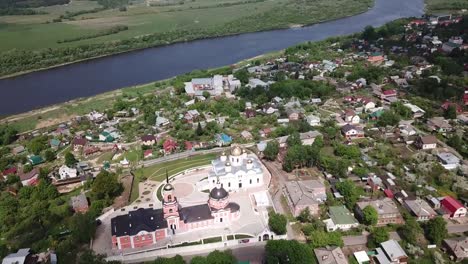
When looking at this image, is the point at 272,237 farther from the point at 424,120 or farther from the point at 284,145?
the point at 424,120

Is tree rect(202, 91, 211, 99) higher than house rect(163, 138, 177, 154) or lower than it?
higher

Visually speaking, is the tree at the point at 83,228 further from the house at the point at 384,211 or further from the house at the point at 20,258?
the house at the point at 384,211

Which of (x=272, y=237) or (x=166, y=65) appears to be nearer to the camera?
(x=272, y=237)

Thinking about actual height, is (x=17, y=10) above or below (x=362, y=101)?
above

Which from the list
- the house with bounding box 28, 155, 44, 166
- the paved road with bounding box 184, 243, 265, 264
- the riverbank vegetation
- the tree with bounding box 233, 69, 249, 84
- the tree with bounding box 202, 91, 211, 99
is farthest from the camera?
the riverbank vegetation

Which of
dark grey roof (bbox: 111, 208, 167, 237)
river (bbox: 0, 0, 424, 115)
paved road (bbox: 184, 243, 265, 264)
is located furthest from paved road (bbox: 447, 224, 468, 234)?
river (bbox: 0, 0, 424, 115)

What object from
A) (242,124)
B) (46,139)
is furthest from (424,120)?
(46,139)

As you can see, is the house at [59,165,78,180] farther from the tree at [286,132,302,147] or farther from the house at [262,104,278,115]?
the house at [262,104,278,115]

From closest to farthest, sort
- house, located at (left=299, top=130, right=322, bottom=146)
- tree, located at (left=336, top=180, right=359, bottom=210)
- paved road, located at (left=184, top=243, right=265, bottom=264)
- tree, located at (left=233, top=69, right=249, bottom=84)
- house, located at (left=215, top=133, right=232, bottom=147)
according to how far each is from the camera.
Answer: paved road, located at (left=184, top=243, right=265, bottom=264)
tree, located at (left=336, top=180, right=359, bottom=210)
house, located at (left=299, top=130, right=322, bottom=146)
house, located at (left=215, top=133, right=232, bottom=147)
tree, located at (left=233, top=69, right=249, bottom=84)
